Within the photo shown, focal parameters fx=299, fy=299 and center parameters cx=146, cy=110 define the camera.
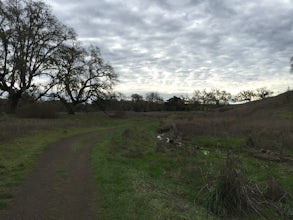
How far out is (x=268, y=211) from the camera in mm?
8969

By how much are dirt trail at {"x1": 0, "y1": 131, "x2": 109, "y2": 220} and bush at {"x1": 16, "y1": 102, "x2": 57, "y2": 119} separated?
22.4m

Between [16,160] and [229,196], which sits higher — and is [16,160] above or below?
above

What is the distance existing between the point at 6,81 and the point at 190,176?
30.8 metres

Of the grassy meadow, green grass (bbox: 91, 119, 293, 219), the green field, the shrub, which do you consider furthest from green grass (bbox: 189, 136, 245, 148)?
the shrub

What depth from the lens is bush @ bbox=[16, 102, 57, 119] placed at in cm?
3284

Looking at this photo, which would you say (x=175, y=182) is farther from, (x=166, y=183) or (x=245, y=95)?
(x=245, y=95)

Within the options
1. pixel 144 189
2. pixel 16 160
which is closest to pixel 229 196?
pixel 144 189

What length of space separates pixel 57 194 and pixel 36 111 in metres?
27.7

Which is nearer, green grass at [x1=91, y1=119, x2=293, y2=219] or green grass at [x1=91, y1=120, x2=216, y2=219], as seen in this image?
green grass at [x1=91, y1=120, x2=216, y2=219]

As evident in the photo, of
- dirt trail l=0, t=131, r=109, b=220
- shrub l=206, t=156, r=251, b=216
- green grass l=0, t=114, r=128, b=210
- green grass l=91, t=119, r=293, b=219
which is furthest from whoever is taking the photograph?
green grass l=0, t=114, r=128, b=210

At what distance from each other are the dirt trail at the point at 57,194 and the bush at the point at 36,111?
22.4m

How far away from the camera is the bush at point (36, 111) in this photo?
32838 mm

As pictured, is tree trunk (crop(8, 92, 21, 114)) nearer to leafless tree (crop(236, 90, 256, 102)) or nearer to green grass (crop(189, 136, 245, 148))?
green grass (crop(189, 136, 245, 148))

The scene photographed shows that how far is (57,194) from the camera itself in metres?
7.84
